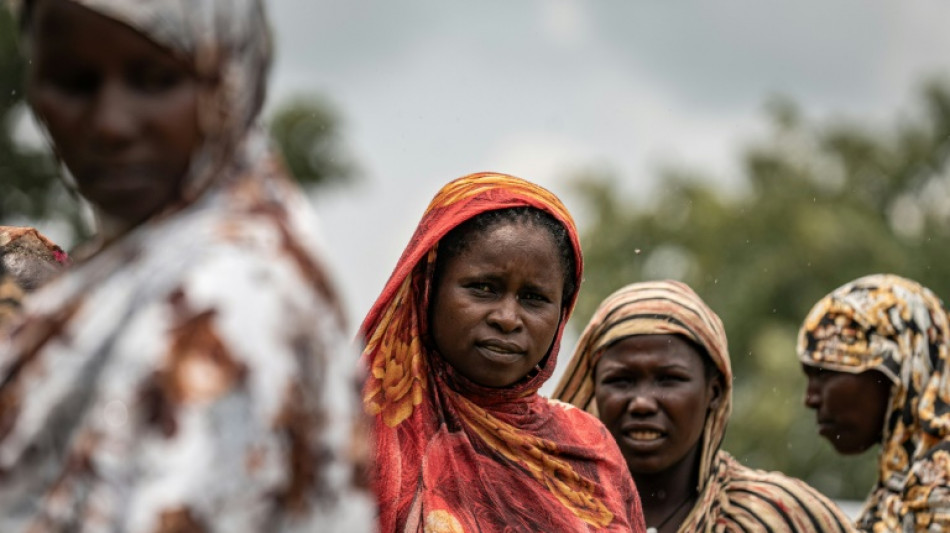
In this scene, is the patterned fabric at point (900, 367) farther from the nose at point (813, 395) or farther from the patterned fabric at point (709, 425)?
the patterned fabric at point (709, 425)

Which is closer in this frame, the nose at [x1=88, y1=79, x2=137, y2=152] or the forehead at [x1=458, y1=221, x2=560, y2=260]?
the nose at [x1=88, y1=79, x2=137, y2=152]

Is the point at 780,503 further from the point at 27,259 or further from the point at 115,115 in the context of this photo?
the point at 115,115

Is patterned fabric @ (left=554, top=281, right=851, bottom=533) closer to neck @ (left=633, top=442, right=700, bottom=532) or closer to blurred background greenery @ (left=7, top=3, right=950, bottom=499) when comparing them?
neck @ (left=633, top=442, right=700, bottom=532)

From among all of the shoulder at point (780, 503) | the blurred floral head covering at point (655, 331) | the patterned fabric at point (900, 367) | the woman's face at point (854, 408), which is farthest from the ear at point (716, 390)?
the woman's face at point (854, 408)

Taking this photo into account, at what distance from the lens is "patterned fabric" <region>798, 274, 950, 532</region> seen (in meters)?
6.57

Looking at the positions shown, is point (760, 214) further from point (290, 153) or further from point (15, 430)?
point (15, 430)

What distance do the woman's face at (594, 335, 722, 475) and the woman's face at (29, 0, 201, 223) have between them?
12.1ft

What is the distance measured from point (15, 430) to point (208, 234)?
318 millimetres

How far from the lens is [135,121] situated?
1.92 m

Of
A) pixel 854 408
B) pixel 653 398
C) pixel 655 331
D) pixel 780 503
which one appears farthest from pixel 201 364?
pixel 854 408

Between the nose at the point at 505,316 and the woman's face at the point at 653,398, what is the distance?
1.34 meters

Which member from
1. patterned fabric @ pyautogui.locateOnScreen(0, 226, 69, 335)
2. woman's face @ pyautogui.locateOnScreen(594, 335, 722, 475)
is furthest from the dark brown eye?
woman's face @ pyautogui.locateOnScreen(594, 335, 722, 475)

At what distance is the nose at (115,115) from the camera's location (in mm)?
1907

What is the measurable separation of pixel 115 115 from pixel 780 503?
409cm
